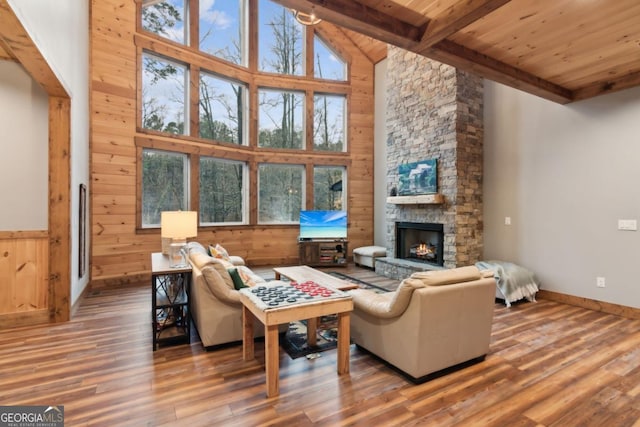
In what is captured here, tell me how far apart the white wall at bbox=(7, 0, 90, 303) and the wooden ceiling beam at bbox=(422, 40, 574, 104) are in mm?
3279

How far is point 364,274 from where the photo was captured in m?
6.10

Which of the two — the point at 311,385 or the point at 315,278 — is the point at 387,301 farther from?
the point at 315,278

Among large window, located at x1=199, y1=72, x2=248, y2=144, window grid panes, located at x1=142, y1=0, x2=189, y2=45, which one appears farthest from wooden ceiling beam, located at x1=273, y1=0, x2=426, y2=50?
window grid panes, located at x1=142, y1=0, x2=189, y2=45

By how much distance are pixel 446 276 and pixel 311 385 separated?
1.32m

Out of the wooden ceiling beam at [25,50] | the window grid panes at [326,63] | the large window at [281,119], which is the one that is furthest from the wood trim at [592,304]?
the wooden ceiling beam at [25,50]

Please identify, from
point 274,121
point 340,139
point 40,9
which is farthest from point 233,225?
point 40,9

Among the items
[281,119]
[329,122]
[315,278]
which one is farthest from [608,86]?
[281,119]

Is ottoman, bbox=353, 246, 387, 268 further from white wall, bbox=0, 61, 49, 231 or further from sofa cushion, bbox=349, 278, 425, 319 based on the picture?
white wall, bbox=0, 61, 49, 231

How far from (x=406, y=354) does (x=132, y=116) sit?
5.60m

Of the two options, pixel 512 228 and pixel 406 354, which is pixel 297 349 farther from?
pixel 512 228

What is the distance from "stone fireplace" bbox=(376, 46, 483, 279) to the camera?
5.07 meters

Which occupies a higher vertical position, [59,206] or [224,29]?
[224,29]

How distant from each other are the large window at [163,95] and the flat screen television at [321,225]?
304 centimetres

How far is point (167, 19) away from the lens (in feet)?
19.2
